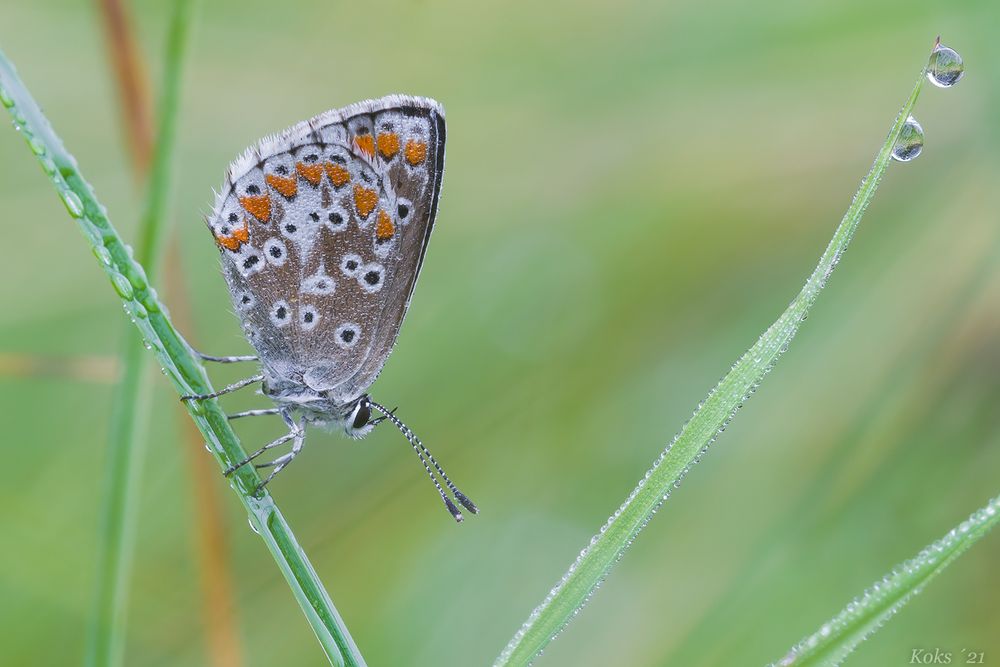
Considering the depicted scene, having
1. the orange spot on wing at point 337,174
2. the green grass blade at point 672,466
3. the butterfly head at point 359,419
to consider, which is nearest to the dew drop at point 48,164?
the green grass blade at point 672,466

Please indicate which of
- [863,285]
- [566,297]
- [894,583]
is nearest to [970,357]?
[863,285]

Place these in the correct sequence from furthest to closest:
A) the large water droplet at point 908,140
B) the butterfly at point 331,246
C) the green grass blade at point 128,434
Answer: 1. the butterfly at point 331,246
2. the green grass blade at point 128,434
3. the large water droplet at point 908,140

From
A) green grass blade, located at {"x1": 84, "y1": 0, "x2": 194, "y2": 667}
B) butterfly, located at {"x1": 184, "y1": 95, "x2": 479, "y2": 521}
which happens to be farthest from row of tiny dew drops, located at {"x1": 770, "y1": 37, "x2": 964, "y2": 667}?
green grass blade, located at {"x1": 84, "y1": 0, "x2": 194, "y2": 667}

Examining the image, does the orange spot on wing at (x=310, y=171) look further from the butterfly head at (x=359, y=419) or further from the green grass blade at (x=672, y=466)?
the green grass blade at (x=672, y=466)

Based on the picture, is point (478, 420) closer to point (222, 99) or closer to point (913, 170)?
point (222, 99)

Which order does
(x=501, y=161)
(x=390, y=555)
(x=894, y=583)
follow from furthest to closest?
(x=501, y=161)
(x=390, y=555)
(x=894, y=583)

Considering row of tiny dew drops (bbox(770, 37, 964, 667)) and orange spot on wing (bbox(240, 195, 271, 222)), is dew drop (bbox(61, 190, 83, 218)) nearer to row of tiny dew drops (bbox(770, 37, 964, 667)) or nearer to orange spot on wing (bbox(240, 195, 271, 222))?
orange spot on wing (bbox(240, 195, 271, 222))

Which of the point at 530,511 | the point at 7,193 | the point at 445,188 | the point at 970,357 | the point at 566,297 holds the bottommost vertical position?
the point at 530,511
